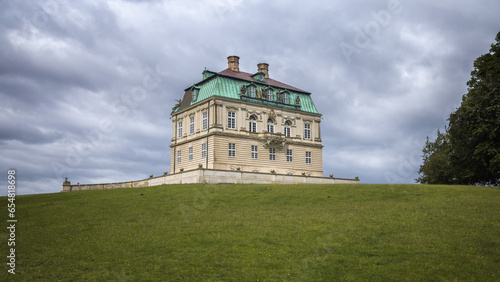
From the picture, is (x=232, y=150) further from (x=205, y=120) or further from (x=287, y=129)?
(x=287, y=129)

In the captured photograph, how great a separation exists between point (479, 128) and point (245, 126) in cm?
2919

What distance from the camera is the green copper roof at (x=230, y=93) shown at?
61.5 m

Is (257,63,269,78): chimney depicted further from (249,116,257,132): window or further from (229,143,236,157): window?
(229,143,236,157): window

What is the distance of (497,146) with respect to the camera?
1775 inches

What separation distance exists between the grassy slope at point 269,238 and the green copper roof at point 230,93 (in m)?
28.1

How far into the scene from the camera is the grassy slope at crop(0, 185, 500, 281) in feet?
62.0

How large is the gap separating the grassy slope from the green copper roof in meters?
28.1

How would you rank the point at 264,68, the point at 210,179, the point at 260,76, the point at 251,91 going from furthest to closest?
the point at 264,68, the point at 260,76, the point at 251,91, the point at 210,179

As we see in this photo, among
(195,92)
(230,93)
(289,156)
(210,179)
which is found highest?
(195,92)

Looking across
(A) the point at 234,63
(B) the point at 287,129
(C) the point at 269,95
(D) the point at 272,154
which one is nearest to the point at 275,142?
(D) the point at 272,154

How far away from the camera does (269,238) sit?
23125mm

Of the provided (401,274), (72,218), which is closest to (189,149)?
(72,218)

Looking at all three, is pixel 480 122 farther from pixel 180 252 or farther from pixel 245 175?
pixel 180 252

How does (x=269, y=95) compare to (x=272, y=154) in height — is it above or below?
above
